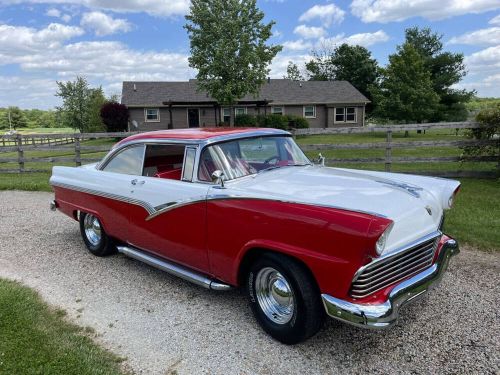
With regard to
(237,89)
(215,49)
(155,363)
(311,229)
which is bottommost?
(155,363)

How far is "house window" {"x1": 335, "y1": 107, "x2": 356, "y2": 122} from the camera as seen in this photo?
126 feet

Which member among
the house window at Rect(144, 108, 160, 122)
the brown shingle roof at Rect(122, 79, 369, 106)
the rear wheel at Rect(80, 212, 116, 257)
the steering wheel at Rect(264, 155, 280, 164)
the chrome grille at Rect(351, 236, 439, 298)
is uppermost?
Answer: the brown shingle roof at Rect(122, 79, 369, 106)

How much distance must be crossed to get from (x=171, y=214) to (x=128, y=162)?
49.6 inches

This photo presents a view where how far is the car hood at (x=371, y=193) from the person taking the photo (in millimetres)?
3123

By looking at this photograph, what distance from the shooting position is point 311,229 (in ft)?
9.98

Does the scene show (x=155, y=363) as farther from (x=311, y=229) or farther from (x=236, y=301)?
(x=311, y=229)

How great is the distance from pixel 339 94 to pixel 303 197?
37.3 metres

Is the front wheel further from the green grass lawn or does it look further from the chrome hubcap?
the chrome hubcap

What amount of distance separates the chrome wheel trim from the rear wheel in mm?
2780

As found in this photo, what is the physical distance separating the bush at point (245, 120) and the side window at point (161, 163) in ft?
85.6

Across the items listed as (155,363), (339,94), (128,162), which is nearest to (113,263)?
(128,162)

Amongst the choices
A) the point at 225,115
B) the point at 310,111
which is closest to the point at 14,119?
the point at 225,115

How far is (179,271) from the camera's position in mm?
4270

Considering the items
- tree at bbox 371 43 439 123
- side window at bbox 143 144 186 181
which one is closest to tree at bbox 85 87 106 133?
tree at bbox 371 43 439 123
